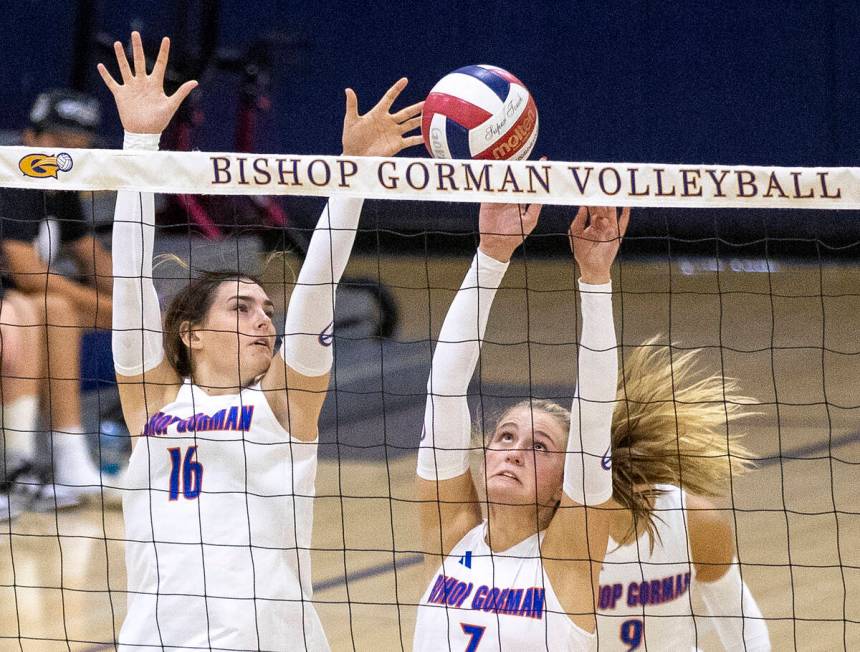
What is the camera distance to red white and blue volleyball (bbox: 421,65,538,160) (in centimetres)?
322

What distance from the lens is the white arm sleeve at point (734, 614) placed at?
314cm

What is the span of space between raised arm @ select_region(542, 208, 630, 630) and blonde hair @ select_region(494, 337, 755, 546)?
0.24 metres

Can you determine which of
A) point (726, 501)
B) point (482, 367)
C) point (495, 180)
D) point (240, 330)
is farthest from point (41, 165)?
point (482, 367)

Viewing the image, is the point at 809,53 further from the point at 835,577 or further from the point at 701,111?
the point at 835,577

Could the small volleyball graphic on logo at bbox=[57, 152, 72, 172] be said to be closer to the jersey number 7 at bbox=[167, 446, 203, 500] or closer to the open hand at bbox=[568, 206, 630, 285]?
the jersey number 7 at bbox=[167, 446, 203, 500]

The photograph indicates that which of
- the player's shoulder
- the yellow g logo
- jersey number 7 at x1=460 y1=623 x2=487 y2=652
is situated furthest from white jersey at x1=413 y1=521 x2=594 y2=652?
the yellow g logo

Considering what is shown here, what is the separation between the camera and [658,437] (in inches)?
123

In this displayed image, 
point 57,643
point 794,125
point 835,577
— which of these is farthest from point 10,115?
point 835,577

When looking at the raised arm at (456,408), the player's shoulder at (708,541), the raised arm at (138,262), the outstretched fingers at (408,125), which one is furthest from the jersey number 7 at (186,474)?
the player's shoulder at (708,541)

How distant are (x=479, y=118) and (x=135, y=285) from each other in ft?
2.90

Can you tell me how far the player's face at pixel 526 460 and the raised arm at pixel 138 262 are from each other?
2.57ft

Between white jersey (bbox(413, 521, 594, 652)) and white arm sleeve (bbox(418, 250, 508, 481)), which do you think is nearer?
white jersey (bbox(413, 521, 594, 652))

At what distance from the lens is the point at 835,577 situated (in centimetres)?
486

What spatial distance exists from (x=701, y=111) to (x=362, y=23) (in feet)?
9.21
